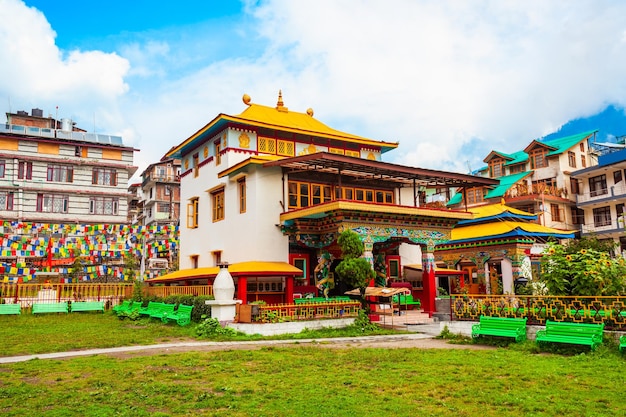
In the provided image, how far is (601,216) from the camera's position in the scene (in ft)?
145

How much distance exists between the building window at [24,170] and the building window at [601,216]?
157 feet

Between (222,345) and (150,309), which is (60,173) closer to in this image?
(150,309)

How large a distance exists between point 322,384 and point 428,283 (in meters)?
16.3

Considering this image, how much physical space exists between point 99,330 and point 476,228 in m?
21.8

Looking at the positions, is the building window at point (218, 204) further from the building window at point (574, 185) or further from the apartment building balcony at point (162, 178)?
the apartment building balcony at point (162, 178)

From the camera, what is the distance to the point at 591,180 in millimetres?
45062

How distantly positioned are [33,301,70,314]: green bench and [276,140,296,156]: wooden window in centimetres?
1274

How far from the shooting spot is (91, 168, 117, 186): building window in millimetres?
48188

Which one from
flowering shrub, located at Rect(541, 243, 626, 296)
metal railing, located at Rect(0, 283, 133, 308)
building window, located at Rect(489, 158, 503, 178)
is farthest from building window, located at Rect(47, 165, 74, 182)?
flowering shrub, located at Rect(541, 243, 626, 296)

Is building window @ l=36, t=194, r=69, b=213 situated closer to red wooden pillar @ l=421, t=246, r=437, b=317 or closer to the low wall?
the low wall

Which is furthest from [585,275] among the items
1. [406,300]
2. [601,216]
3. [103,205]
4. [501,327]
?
[103,205]

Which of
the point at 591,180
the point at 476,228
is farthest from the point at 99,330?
the point at 591,180

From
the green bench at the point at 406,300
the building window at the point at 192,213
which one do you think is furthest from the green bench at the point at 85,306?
the green bench at the point at 406,300

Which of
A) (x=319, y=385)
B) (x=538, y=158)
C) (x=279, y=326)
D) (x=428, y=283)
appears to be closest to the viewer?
(x=319, y=385)
